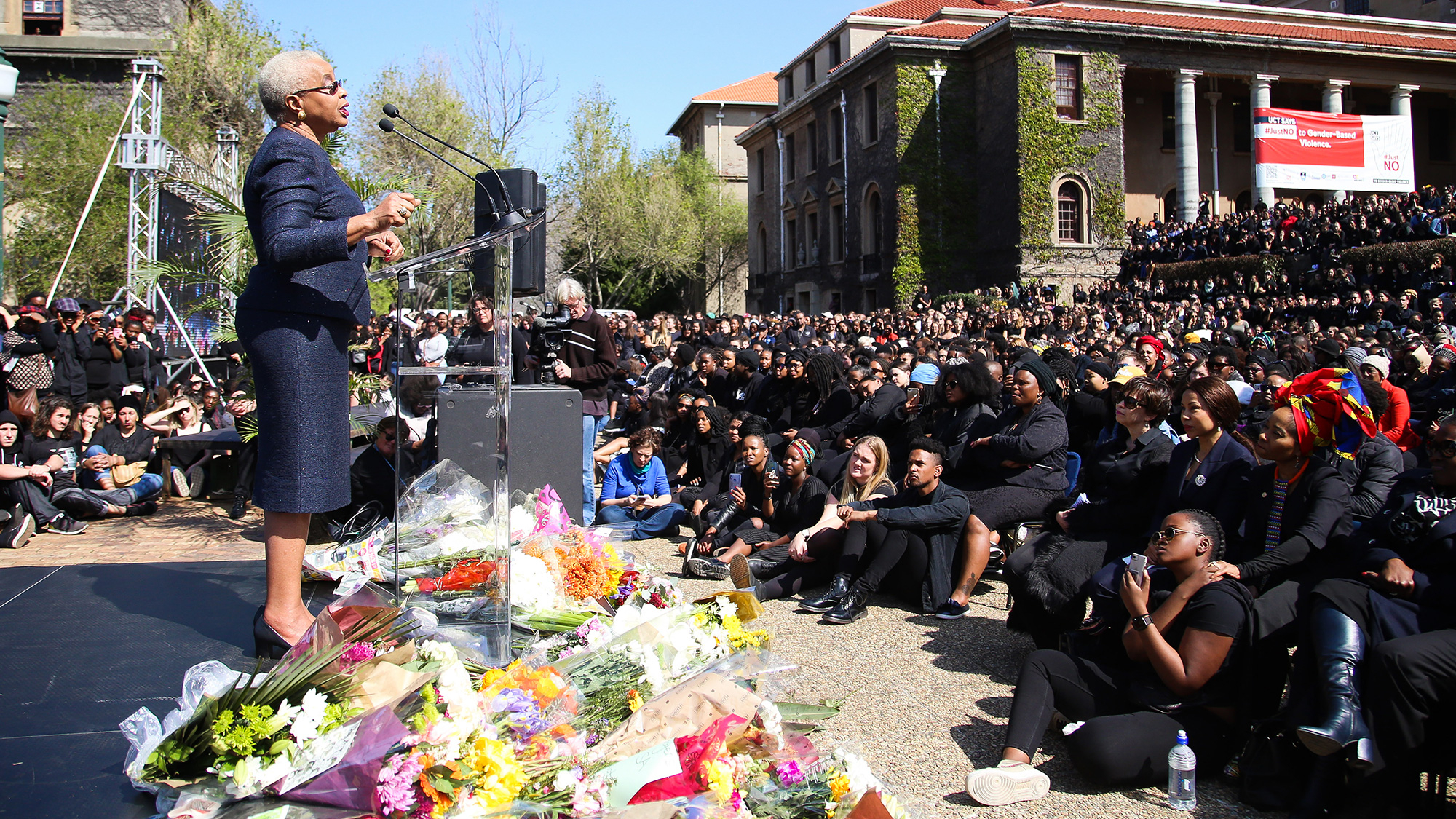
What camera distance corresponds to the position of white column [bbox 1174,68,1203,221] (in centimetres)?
3141

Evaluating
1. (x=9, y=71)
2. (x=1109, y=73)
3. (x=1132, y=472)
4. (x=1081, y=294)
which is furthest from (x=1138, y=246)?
(x=9, y=71)

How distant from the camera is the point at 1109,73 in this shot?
1228 inches

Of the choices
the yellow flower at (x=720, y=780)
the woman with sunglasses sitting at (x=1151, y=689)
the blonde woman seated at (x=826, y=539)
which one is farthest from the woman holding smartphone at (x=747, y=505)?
the yellow flower at (x=720, y=780)

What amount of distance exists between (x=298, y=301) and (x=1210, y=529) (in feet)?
11.7

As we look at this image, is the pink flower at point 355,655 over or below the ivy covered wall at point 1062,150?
below

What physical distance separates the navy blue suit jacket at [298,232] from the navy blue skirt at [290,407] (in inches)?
2.0

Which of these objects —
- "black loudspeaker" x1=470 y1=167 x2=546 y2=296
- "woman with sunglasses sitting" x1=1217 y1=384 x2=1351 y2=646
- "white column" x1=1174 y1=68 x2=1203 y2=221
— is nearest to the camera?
"woman with sunglasses sitting" x1=1217 y1=384 x2=1351 y2=646

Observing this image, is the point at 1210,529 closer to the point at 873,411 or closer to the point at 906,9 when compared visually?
the point at 873,411

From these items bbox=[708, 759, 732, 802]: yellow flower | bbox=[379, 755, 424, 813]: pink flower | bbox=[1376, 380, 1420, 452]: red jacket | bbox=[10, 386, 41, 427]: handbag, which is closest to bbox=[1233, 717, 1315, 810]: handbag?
bbox=[708, 759, 732, 802]: yellow flower

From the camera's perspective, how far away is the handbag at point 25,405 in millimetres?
9453

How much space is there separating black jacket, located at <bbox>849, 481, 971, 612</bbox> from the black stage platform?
3.33 m

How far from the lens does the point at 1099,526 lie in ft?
17.7

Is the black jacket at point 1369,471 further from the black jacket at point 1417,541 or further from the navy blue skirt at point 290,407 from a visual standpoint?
Answer: the navy blue skirt at point 290,407

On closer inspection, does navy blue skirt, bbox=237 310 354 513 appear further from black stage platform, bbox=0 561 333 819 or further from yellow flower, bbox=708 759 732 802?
yellow flower, bbox=708 759 732 802
